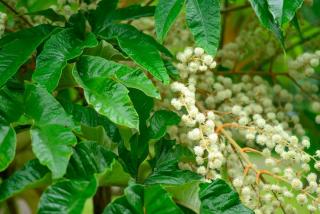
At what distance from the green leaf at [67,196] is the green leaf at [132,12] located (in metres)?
0.31

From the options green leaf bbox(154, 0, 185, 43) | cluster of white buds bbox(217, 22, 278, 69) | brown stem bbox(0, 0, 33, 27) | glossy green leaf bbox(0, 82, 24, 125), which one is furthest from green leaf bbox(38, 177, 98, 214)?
cluster of white buds bbox(217, 22, 278, 69)

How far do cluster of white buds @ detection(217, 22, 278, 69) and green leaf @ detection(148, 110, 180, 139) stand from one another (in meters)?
0.33

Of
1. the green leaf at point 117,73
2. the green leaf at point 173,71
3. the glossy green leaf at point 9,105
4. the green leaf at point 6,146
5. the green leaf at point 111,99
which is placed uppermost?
the green leaf at point 117,73

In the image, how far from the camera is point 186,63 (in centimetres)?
76

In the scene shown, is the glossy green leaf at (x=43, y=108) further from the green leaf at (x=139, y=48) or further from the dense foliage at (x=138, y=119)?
the green leaf at (x=139, y=48)

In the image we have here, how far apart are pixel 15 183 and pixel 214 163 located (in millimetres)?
227

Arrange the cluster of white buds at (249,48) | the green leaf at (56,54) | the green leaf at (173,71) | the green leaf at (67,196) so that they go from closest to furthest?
the green leaf at (67,196), the green leaf at (56,54), the green leaf at (173,71), the cluster of white buds at (249,48)

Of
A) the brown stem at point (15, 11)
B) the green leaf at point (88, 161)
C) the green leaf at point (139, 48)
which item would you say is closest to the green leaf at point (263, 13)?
the green leaf at point (139, 48)

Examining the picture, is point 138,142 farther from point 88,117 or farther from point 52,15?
point 52,15

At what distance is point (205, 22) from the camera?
67 centimetres

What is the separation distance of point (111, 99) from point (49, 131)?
76 millimetres

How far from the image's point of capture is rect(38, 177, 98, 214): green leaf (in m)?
0.52

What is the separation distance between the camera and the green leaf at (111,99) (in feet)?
1.91

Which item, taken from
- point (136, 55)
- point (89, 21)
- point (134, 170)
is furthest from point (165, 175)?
point (89, 21)
